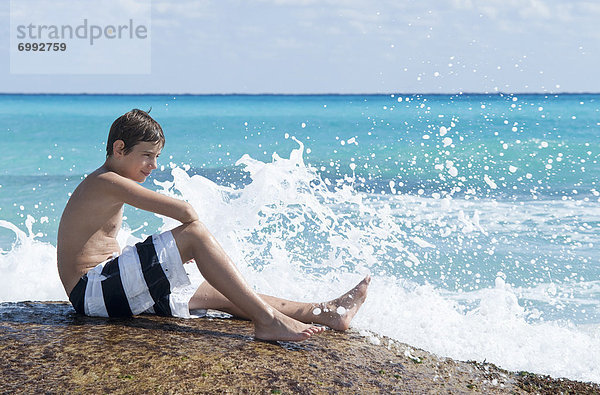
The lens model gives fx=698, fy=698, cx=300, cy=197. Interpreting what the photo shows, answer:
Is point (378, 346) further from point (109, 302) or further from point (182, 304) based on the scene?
point (109, 302)

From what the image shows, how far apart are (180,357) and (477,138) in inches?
922

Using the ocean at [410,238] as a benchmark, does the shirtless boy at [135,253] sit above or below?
above

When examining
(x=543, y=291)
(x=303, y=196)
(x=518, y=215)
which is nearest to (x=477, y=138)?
(x=518, y=215)

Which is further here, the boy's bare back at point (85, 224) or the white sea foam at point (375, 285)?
the white sea foam at point (375, 285)

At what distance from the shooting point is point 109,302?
4105mm

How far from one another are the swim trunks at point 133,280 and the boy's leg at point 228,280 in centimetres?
9

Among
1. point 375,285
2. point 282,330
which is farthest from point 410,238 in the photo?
point 282,330

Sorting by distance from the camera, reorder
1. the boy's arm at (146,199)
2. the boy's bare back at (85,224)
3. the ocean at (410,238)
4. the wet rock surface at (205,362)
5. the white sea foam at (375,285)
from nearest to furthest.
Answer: the wet rock surface at (205,362), the boy's arm at (146,199), the boy's bare back at (85,224), the white sea foam at (375,285), the ocean at (410,238)

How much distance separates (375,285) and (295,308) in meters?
1.58

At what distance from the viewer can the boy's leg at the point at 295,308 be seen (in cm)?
447

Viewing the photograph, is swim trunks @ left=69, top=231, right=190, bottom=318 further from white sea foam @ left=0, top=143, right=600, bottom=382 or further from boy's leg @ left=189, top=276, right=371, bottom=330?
white sea foam @ left=0, top=143, right=600, bottom=382

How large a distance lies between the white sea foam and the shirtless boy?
1120mm

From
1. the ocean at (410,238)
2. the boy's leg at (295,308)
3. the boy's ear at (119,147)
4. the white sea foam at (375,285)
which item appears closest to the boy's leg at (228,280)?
the boy's leg at (295,308)

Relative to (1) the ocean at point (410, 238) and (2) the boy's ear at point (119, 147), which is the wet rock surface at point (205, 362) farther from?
(2) the boy's ear at point (119, 147)
